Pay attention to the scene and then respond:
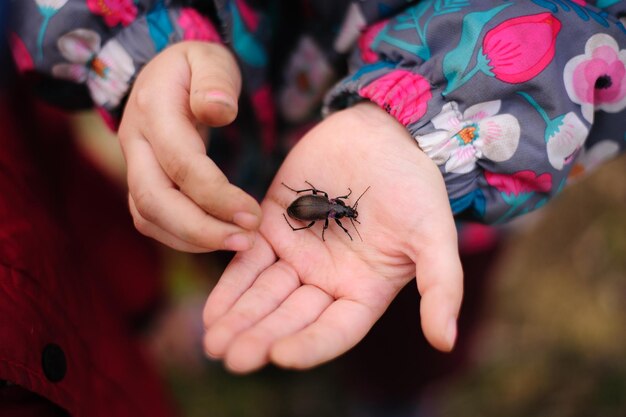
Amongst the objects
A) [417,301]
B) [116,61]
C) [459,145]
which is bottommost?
[417,301]

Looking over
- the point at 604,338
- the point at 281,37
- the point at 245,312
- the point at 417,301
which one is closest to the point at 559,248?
the point at 604,338

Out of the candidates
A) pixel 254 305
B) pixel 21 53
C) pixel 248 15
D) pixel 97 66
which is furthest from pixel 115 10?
pixel 254 305

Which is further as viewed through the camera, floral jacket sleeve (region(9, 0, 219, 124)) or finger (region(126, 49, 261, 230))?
floral jacket sleeve (region(9, 0, 219, 124))

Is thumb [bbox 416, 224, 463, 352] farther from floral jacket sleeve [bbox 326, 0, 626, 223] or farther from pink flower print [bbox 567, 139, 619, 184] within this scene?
pink flower print [bbox 567, 139, 619, 184]

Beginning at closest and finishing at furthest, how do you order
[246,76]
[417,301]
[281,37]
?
1. [246,76]
2. [281,37]
3. [417,301]

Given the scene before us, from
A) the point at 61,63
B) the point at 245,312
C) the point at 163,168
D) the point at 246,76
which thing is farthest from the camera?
the point at 246,76

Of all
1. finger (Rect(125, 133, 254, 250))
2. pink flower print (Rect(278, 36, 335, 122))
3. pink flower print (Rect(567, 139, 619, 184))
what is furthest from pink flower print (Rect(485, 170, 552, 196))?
pink flower print (Rect(278, 36, 335, 122))

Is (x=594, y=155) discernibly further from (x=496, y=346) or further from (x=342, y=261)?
(x=496, y=346)

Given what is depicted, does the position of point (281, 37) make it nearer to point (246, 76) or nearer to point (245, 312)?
point (246, 76)

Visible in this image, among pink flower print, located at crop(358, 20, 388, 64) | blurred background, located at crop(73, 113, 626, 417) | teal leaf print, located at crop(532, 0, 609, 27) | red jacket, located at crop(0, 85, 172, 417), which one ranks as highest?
teal leaf print, located at crop(532, 0, 609, 27)
